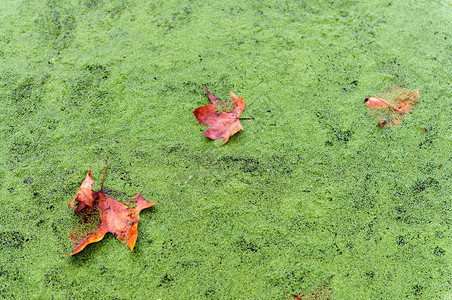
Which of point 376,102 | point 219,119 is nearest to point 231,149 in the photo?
point 219,119

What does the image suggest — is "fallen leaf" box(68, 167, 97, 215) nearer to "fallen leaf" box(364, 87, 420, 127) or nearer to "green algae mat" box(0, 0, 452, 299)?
"green algae mat" box(0, 0, 452, 299)

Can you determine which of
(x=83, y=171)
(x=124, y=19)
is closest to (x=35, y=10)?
(x=124, y=19)

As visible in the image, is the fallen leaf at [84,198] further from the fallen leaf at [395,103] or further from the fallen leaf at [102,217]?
the fallen leaf at [395,103]

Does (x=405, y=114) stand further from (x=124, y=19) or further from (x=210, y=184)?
(x=124, y=19)

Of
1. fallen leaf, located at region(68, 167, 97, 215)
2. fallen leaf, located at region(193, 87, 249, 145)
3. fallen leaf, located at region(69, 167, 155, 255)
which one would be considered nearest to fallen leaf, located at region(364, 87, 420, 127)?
fallen leaf, located at region(193, 87, 249, 145)

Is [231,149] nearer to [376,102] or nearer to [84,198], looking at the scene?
[84,198]
